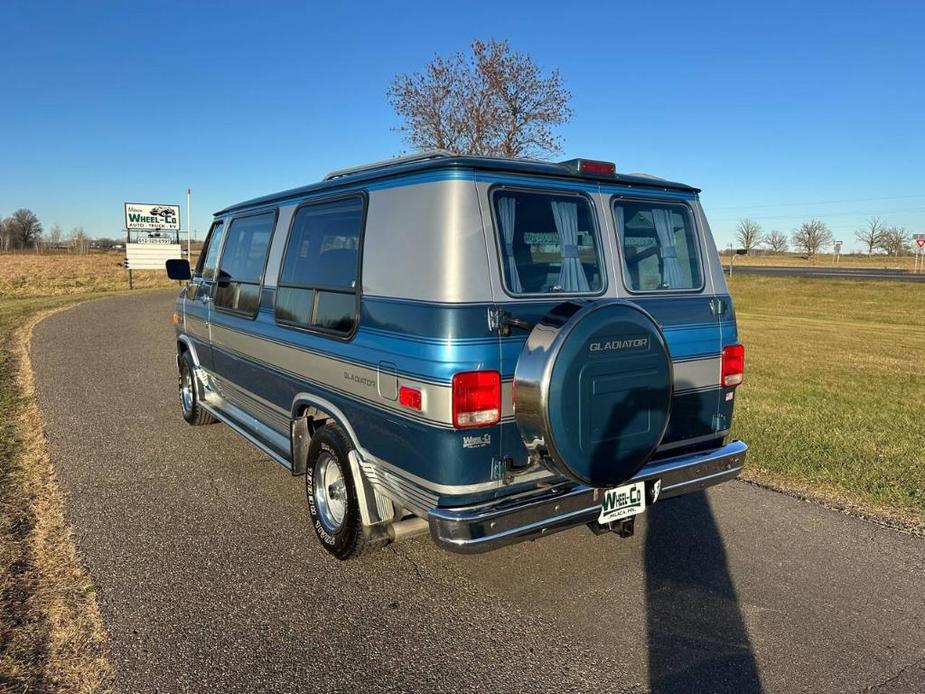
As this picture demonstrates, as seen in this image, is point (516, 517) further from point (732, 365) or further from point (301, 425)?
point (732, 365)

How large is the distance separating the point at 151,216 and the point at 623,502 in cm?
3423

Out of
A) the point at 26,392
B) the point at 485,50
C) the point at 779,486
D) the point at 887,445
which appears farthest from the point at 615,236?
the point at 485,50

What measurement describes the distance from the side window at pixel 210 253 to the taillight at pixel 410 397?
11.2 feet

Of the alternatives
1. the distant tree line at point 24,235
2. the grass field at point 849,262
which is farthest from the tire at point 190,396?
the distant tree line at point 24,235

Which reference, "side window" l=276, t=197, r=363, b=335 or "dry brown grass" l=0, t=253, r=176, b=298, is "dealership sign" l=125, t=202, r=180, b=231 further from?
"side window" l=276, t=197, r=363, b=335

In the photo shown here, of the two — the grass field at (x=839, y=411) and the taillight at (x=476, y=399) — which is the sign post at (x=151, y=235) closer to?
the grass field at (x=839, y=411)

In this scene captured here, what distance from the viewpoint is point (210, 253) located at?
239 inches

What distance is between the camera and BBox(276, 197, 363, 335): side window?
11.9 ft

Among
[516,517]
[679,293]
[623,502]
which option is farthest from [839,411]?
[516,517]

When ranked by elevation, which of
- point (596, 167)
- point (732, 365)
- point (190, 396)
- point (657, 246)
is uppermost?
point (596, 167)

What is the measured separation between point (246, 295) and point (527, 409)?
2.87 m

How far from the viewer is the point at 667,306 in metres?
3.70

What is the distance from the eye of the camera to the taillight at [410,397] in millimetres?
2984

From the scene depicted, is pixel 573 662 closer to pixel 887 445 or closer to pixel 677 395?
pixel 677 395
